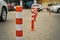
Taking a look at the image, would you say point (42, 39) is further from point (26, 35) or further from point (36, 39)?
point (26, 35)

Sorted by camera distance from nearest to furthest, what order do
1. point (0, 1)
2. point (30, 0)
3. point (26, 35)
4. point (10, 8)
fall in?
point (26, 35), point (0, 1), point (10, 8), point (30, 0)

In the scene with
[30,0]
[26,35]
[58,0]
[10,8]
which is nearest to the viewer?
[26,35]

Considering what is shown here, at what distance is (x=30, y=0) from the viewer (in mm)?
53594

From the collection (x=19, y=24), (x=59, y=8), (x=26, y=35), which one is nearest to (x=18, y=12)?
(x=19, y=24)

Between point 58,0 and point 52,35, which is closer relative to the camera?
point 52,35

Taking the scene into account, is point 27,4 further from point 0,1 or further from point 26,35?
point 26,35

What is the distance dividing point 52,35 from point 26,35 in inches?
40.5

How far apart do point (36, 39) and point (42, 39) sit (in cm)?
21

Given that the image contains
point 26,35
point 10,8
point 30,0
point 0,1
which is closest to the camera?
point 26,35

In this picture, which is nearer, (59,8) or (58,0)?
(59,8)

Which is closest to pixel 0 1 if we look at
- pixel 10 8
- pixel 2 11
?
pixel 2 11

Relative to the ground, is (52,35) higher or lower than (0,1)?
lower

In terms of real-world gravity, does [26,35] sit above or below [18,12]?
below

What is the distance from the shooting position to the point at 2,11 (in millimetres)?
14727
